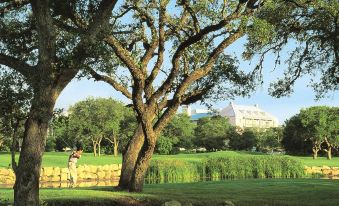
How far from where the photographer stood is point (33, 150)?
373 inches

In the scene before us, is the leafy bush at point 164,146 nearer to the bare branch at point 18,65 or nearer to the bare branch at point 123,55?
the bare branch at point 123,55

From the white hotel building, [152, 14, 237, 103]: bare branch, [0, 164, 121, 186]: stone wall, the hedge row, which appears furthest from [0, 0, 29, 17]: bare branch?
the white hotel building

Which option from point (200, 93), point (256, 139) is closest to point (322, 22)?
point (200, 93)

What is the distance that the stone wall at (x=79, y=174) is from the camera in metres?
29.5

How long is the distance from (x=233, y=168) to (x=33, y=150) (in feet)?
80.0

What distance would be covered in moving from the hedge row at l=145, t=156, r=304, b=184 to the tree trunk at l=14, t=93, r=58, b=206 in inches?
890

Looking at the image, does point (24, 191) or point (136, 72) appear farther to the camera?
point (136, 72)

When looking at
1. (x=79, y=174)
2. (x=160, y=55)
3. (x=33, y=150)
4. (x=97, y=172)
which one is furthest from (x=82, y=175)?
(x=33, y=150)

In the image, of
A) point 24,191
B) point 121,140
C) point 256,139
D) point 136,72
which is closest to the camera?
point 24,191

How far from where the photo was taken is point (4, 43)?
38.9 ft

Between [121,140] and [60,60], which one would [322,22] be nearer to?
[60,60]

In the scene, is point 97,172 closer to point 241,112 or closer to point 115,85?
point 115,85

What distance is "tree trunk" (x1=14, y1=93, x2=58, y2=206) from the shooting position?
9.32 meters

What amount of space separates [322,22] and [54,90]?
1071cm
